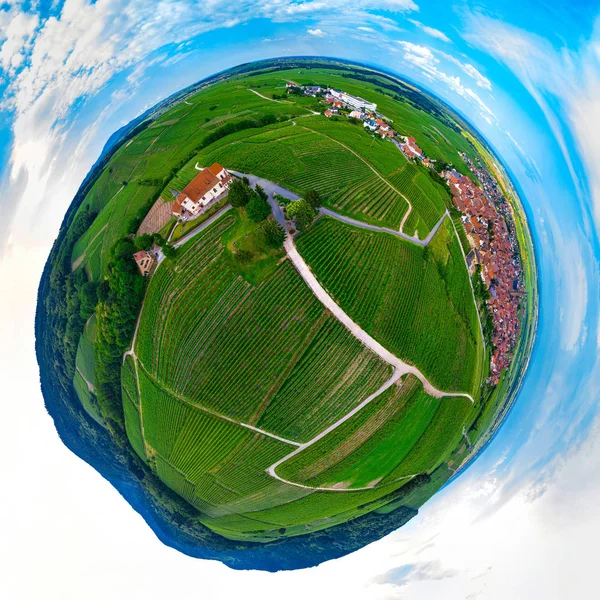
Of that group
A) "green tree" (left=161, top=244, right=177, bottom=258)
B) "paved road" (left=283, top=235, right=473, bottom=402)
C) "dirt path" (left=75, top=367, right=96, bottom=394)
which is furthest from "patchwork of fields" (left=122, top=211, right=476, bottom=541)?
"dirt path" (left=75, top=367, right=96, bottom=394)

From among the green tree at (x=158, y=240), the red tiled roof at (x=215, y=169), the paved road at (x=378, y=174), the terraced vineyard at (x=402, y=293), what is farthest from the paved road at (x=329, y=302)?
the paved road at (x=378, y=174)

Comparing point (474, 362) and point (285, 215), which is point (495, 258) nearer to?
point (474, 362)

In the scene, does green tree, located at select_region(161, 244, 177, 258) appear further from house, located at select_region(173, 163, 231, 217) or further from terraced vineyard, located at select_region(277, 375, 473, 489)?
terraced vineyard, located at select_region(277, 375, 473, 489)

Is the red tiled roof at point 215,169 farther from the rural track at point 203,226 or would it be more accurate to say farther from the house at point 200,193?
the rural track at point 203,226

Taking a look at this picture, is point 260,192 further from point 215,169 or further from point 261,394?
point 261,394

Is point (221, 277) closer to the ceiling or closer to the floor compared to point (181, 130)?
closer to the floor

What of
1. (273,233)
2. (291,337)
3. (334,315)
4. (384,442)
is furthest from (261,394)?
(273,233)

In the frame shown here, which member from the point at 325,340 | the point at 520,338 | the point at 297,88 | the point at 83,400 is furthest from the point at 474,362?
the point at 83,400
